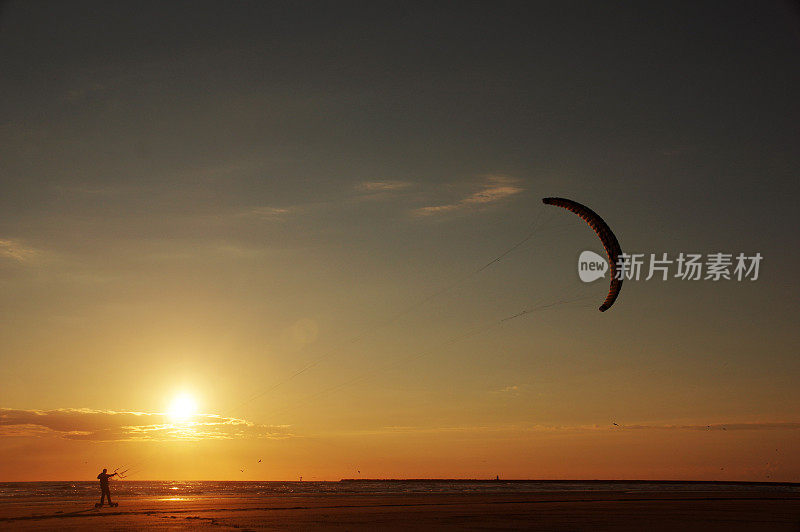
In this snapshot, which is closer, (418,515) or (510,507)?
(418,515)

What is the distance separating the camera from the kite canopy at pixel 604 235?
22.7m

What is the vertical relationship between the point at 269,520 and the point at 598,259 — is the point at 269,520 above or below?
below

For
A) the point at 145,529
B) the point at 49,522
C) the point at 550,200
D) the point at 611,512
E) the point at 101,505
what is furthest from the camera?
the point at 101,505

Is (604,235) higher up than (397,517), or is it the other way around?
(604,235)

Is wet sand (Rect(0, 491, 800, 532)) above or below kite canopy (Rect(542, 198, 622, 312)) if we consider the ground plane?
below

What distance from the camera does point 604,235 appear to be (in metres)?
22.7

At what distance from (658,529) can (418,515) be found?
25.8 feet

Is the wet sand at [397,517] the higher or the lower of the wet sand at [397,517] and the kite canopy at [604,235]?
the lower

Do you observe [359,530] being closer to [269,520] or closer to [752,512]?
[269,520]

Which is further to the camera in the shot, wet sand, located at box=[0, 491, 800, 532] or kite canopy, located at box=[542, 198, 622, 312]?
kite canopy, located at box=[542, 198, 622, 312]

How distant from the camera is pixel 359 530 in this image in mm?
18984

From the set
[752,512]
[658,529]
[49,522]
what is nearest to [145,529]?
[49,522]

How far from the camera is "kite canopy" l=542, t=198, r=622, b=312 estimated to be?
22656mm

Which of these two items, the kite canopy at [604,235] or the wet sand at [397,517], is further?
the kite canopy at [604,235]
